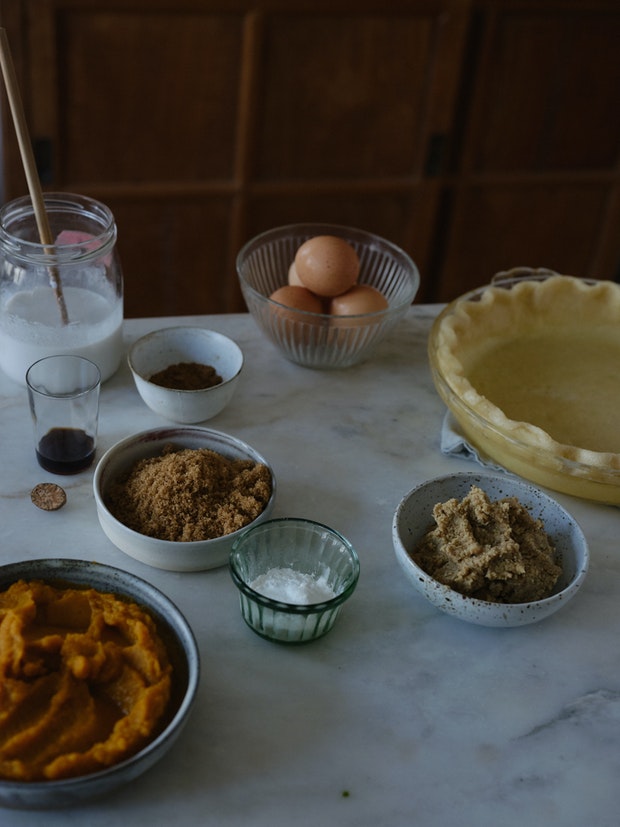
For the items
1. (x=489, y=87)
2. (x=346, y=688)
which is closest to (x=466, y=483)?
(x=346, y=688)

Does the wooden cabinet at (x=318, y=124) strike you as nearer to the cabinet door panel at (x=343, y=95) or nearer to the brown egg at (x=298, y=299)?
the cabinet door panel at (x=343, y=95)

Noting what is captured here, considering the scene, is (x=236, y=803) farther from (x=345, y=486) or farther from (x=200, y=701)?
(x=345, y=486)

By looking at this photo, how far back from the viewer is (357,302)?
1.45 m

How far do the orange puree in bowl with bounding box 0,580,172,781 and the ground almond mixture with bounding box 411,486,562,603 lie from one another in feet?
1.15

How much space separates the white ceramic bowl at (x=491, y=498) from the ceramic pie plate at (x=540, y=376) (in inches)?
2.9

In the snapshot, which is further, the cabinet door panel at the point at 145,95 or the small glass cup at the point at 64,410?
the cabinet door panel at the point at 145,95

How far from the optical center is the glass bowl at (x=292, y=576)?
0.99m

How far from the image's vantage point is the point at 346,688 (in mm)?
993

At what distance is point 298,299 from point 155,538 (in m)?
0.53

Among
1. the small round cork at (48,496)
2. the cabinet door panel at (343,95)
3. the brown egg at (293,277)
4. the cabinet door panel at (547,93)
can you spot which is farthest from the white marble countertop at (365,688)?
the cabinet door panel at (547,93)

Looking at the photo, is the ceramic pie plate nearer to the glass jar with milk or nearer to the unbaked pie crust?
the unbaked pie crust

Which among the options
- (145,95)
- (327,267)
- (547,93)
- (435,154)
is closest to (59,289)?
(327,267)

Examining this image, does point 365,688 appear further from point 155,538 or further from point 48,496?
point 48,496

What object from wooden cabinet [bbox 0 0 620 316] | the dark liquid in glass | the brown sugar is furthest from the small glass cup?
wooden cabinet [bbox 0 0 620 316]
